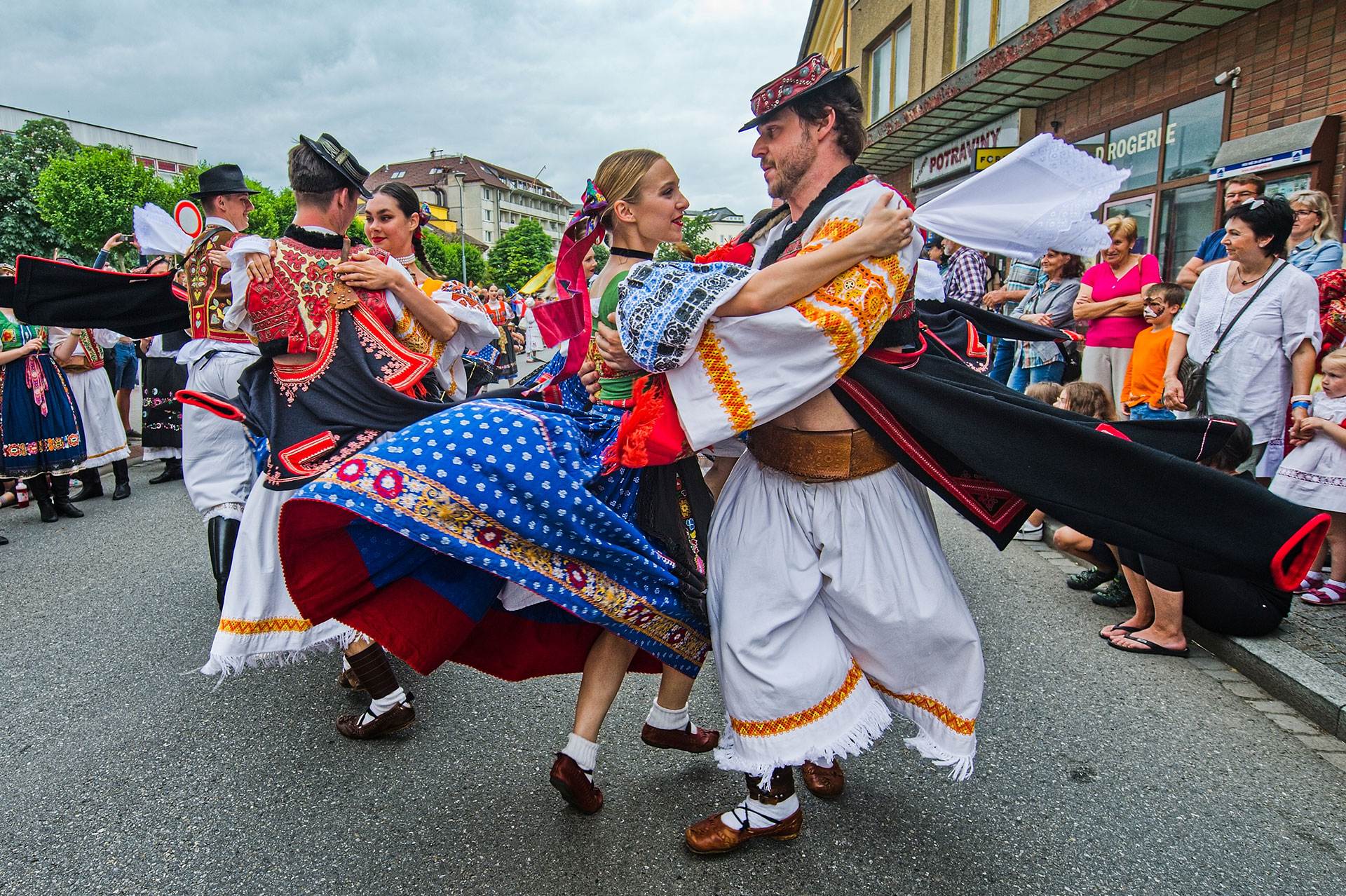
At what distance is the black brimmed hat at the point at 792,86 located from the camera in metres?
1.99

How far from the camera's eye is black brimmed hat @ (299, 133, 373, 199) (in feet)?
9.37

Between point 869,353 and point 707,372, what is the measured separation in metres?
0.42

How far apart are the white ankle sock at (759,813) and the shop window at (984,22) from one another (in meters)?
11.7

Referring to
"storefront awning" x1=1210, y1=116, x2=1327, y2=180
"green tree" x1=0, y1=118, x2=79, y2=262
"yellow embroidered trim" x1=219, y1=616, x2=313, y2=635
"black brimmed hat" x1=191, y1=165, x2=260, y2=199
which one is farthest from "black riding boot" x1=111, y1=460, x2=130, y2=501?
"green tree" x1=0, y1=118, x2=79, y2=262

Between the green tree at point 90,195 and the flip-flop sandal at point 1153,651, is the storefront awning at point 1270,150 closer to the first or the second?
the flip-flop sandal at point 1153,651

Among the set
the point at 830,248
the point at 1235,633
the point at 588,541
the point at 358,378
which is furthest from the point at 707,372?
the point at 1235,633

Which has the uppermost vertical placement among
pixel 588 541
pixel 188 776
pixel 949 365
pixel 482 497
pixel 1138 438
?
pixel 949 365

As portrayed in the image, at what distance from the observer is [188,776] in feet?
8.44

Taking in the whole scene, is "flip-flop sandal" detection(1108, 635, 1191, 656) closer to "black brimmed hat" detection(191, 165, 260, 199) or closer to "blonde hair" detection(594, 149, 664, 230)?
"blonde hair" detection(594, 149, 664, 230)

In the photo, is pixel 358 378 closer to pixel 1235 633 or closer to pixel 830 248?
pixel 830 248

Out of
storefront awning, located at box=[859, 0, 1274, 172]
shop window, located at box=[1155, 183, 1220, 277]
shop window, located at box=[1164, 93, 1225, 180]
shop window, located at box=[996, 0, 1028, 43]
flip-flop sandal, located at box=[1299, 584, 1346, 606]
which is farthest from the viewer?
shop window, located at box=[996, 0, 1028, 43]

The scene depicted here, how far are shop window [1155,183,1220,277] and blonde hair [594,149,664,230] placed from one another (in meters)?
8.07

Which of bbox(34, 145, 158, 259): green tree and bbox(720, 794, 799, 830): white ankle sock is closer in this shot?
bbox(720, 794, 799, 830): white ankle sock

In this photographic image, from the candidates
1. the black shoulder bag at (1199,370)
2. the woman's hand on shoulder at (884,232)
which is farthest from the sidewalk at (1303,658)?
the woman's hand on shoulder at (884,232)
